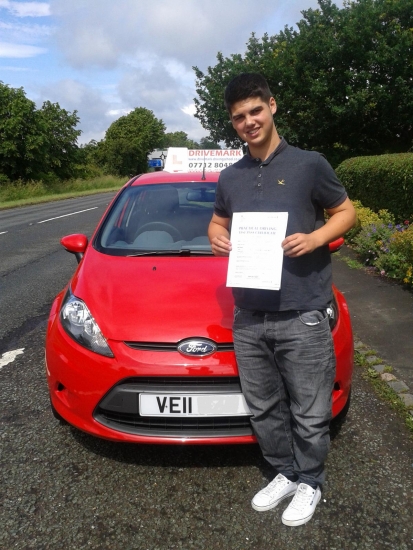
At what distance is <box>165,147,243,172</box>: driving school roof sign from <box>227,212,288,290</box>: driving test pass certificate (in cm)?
264

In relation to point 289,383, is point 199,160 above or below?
above

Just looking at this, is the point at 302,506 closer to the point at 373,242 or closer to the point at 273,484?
the point at 273,484

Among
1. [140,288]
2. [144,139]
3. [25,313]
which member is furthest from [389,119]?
[144,139]

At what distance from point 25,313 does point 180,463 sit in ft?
11.9

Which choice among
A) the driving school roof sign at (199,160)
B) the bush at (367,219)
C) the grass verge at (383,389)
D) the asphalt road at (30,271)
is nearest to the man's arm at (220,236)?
the grass verge at (383,389)

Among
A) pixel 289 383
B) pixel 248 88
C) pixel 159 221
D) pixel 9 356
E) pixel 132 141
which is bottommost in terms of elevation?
pixel 132 141

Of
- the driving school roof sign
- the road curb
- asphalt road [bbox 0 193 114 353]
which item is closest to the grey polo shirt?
the road curb

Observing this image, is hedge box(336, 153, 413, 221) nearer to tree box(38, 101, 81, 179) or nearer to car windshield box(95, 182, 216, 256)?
car windshield box(95, 182, 216, 256)

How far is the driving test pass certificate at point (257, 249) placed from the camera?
2227 millimetres

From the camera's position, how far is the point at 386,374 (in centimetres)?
395

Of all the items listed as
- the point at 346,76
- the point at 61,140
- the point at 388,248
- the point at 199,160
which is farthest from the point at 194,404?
the point at 61,140

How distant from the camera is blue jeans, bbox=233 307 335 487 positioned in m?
2.30

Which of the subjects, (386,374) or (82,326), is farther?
(386,374)

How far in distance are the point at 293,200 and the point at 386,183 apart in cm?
804
